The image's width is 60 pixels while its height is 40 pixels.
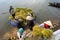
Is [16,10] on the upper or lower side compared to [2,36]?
upper

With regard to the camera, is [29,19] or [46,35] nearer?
[46,35]

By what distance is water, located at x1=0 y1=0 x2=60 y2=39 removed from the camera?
4.28ft

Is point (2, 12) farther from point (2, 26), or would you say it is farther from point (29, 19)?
point (29, 19)

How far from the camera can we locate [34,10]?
1460 millimetres

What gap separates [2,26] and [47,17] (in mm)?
423

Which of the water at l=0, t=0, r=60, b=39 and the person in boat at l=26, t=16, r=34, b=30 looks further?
the water at l=0, t=0, r=60, b=39

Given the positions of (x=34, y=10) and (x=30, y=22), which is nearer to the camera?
(x=30, y=22)

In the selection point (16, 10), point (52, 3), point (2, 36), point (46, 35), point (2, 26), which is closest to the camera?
point (46, 35)

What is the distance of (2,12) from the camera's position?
145cm

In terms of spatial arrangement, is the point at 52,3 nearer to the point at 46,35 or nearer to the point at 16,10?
the point at 16,10

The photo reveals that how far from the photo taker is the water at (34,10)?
1304mm

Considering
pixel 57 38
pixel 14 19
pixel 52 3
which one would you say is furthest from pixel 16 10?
pixel 57 38

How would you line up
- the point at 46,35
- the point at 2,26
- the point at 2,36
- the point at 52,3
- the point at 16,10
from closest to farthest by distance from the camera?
1. the point at 46,35
2. the point at 2,36
3. the point at 2,26
4. the point at 16,10
5. the point at 52,3

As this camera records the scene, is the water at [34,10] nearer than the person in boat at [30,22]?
No
